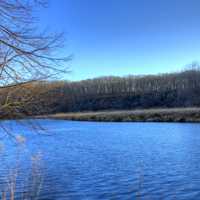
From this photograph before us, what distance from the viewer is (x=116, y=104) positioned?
3930 inches

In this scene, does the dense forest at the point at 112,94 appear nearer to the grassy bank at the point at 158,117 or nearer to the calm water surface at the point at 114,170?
the calm water surface at the point at 114,170

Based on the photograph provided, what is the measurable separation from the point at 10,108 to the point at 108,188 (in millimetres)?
8471

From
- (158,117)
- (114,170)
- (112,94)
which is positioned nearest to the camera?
(114,170)

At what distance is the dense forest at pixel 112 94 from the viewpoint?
4.40m

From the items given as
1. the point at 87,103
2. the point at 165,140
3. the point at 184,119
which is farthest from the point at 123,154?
the point at 87,103

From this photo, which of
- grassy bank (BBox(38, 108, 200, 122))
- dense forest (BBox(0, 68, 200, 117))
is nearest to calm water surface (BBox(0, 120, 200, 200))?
dense forest (BBox(0, 68, 200, 117))

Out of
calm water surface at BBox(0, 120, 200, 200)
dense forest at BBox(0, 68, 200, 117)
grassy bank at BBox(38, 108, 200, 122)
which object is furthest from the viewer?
grassy bank at BBox(38, 108, 200, 122)

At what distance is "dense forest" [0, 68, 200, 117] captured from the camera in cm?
440

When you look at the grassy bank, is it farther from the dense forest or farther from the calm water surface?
the calm water surface

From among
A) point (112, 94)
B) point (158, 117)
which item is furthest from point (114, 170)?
point (112, 94)

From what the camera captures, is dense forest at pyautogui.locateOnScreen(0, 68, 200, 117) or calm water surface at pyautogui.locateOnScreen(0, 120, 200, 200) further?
calm water surface at pyautogui.locateOnScreen(0, 120, 200, 200)

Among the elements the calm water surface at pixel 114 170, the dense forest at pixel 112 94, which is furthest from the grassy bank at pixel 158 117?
the calm water surface at pixel 114 170

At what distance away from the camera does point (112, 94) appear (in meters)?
121

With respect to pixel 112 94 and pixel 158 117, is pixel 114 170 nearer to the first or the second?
pixel 158 117
